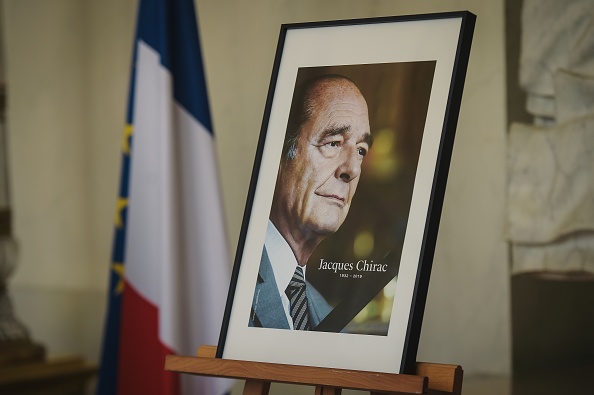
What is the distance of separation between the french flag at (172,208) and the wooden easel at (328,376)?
129 cm

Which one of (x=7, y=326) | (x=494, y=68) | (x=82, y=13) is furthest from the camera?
(x=82, y=13)

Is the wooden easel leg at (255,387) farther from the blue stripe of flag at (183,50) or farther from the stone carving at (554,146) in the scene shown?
the blue stripe of flag at (183,50)

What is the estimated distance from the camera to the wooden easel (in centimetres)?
157

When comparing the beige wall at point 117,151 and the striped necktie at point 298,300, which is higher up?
the beige wall at point 117,151

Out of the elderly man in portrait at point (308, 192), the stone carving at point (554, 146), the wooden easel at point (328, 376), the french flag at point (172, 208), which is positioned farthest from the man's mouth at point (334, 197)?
the french flag at point (172, 208)

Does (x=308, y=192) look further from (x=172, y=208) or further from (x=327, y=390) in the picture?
(x=172, y=208)

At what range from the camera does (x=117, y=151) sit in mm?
4316

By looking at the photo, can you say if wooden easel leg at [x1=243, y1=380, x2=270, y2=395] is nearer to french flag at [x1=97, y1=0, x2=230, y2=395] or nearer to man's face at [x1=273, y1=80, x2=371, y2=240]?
man's face at [x1=273, y1=80, x2=371, y2=240]

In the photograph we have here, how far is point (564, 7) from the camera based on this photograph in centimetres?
262

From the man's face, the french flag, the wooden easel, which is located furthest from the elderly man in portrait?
the french flag

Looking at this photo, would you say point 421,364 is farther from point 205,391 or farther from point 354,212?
point 205,391

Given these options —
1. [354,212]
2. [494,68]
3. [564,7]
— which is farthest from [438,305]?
[354,212]

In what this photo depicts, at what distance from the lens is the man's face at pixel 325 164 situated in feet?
5.91

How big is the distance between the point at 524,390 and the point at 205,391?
1165 mm
